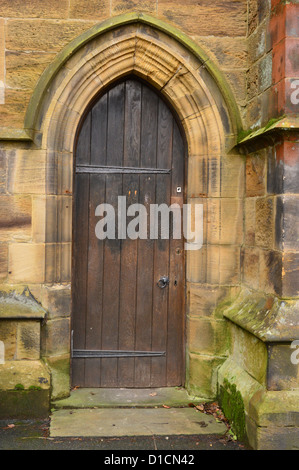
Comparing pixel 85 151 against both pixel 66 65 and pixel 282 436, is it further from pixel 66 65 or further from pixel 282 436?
pixel 282 436

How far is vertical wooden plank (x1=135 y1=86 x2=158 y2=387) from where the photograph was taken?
4.12m

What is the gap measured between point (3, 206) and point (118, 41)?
5.52 ft

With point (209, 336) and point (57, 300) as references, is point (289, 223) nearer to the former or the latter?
point (209, 336)

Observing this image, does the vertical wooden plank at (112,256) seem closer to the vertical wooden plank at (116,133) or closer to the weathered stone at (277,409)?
the vertical wooden plank at (116,133)

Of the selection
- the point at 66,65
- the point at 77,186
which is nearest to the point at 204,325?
the point at 77,186

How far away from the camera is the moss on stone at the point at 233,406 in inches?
131

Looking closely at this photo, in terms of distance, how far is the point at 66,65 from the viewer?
3.76m

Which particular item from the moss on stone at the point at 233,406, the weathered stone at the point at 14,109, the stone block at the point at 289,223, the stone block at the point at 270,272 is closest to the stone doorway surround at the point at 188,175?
the weathered stone at the point at 14,109

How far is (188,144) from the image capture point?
401 cm

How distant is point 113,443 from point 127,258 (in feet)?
5.13

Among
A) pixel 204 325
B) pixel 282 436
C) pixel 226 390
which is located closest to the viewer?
pixel 282 436

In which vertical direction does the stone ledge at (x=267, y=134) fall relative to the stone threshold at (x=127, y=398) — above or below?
above

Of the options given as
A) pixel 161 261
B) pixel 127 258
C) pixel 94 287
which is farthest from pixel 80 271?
pixel 161 261

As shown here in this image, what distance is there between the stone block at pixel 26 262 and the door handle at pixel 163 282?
1052mm
